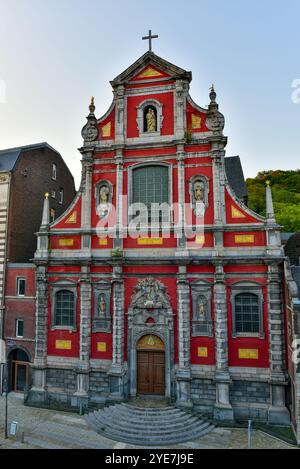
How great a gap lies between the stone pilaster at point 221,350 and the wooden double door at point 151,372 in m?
2.80

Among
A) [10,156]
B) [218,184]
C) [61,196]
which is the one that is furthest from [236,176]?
[10,156]

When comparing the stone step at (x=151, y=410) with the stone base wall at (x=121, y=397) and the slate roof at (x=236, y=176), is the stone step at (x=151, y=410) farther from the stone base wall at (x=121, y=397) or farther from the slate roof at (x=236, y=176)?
the slate roof at (x=236, y=176)

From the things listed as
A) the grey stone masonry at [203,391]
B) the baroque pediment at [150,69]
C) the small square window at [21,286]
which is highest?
the baroque pediment at [150,69]

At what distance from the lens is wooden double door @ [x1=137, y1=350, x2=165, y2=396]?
1698 cm

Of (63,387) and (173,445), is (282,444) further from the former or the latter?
(63,387)

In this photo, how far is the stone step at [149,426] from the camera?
14484 millimetres

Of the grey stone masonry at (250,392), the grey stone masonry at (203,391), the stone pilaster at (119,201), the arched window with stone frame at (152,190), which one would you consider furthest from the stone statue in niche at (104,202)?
the grey stone masonry at (250,392)

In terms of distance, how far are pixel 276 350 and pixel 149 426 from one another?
6616mm

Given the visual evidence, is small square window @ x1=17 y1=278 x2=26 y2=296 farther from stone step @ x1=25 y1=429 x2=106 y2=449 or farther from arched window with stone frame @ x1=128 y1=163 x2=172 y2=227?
stone step @ x1=25 y1=429 x2=106 y2=449

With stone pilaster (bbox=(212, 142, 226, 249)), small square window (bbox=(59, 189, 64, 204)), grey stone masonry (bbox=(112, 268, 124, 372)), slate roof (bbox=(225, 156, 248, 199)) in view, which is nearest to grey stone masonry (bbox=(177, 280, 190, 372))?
stone pilaster (bbox=(212, 142, 226, 249))

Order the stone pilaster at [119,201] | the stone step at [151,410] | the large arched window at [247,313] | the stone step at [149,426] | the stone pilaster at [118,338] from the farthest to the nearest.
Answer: the stone pilaster at [119,201], the stone pilaster at [118,338], the large arched window at [247,313], the stone step at [151,410], the stone step at [149,426]

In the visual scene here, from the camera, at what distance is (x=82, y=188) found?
19.0 meters
